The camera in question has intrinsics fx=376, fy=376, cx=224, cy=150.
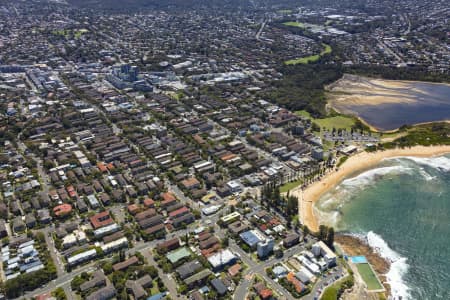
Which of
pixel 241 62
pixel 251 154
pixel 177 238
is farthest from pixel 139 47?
pixel 177 238

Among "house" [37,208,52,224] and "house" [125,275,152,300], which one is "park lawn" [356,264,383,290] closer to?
"house" [125,275,152,300]

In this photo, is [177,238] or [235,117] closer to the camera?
[177,238]

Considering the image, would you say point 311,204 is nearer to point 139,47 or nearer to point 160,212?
point 160,212

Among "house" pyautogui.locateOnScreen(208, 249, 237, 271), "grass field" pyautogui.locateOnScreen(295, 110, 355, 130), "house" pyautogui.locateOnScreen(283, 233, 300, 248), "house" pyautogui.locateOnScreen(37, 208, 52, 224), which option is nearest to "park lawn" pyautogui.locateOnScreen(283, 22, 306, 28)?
"grass field" pyautogui.locateOnScreen(295, 110, 355, 130)

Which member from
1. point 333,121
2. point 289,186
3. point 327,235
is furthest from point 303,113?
point 327,235

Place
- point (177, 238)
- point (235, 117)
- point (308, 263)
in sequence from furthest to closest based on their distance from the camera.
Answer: point (235, 117), point (177, 238), point (308, 263)

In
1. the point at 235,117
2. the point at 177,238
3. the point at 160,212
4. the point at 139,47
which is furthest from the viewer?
the point at 139,47

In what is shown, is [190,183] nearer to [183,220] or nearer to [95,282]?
[183,220]
